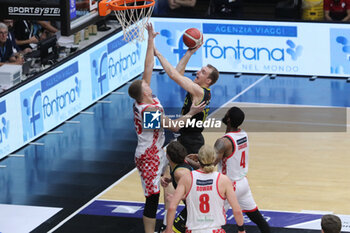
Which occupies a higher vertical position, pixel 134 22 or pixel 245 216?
pixel 134 22

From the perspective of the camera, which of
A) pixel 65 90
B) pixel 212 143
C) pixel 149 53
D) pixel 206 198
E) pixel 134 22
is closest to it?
pixel 206 198

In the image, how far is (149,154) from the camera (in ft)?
36.0

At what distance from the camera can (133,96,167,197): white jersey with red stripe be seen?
10961 mm

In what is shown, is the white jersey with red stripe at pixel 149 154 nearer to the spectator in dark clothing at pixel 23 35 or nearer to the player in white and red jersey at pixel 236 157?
the player in white and red jersey at pixel 236 157

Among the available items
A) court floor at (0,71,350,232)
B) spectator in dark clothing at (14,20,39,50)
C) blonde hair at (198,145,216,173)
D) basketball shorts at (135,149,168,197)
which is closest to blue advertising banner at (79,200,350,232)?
court floor at (0,71,350,232)

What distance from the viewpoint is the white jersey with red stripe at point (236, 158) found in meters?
10.5

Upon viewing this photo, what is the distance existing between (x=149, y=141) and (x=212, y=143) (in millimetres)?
4867

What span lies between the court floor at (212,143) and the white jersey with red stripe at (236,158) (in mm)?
1483

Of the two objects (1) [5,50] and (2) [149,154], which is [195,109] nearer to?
(2) [149,154]

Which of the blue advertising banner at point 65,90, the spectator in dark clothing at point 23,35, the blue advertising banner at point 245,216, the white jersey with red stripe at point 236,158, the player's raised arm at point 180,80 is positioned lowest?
the blue advertising banner at point 245,216

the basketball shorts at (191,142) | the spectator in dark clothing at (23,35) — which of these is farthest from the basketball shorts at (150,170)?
the spectator in dark clothing at (23,35)

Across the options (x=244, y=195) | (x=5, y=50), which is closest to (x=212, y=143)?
(x=5, y=50)

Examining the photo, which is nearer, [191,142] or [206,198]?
[206,198]

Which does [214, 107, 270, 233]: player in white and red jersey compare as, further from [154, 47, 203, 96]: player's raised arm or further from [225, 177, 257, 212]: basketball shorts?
[154, 47, 203, 96]: player's raised arm
